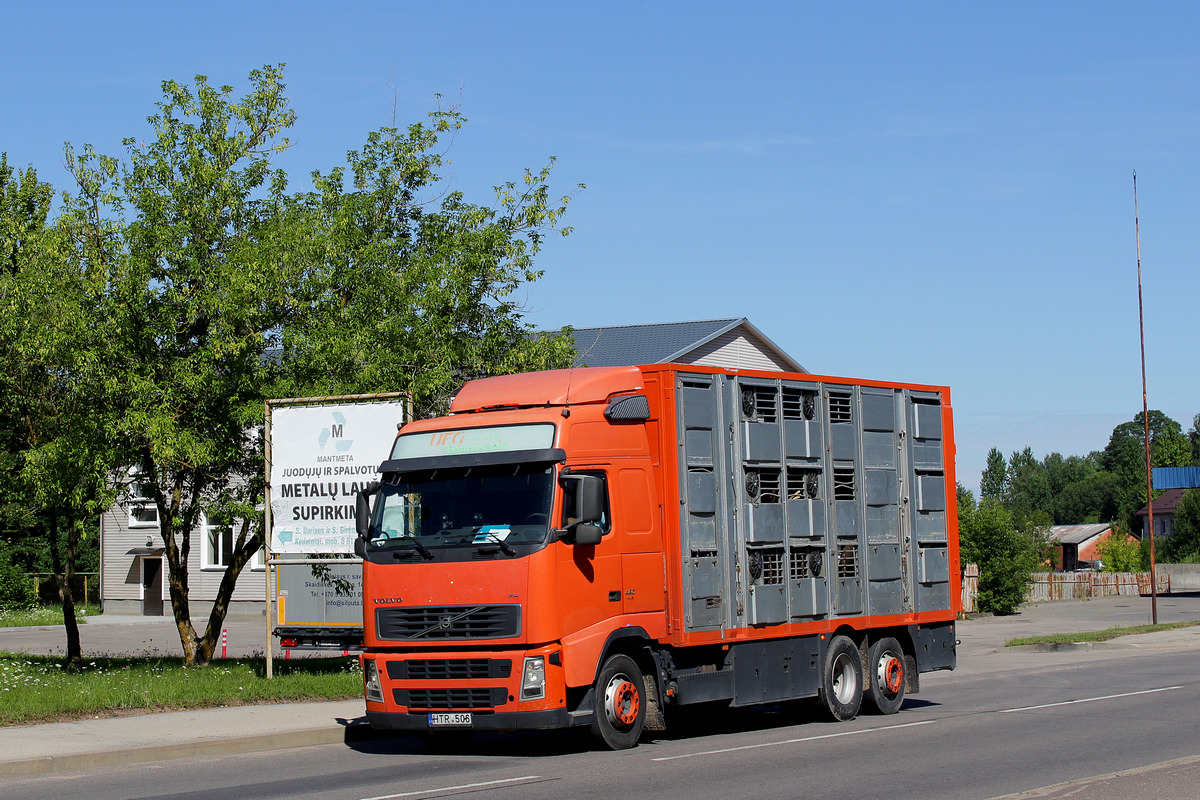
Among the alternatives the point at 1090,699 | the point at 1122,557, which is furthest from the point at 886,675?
the point at 1122,557

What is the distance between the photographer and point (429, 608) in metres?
12.4

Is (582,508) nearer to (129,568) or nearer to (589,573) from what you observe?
(589,573)

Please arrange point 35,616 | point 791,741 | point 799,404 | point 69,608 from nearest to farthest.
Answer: point 791,741 → point 799,404 → point 69,608 → point 35,616

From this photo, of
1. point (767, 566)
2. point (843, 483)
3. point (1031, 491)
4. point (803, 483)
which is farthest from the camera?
point (1031, 491)

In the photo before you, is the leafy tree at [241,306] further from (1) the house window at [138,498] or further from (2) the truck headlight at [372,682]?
(2) the truck headlight at [372,682]

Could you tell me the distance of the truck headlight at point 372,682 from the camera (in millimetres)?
12758

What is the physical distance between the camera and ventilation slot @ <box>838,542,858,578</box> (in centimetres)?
1525

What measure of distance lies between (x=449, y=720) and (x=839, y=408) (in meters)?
6.10

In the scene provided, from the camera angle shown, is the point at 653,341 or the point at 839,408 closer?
the point at 839,408

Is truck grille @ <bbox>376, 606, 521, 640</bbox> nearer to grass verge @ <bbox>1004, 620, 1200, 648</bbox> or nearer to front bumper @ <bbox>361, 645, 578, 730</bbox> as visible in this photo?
front bumper @ <bbox>361, 645, 578, 730</bbox>

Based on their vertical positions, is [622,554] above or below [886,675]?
above

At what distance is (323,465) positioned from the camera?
699 inches

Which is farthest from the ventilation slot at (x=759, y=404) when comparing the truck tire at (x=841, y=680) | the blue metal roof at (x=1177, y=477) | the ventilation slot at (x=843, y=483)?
the blue metal roof at (x=1177, y=477)

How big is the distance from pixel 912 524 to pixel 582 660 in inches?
233
